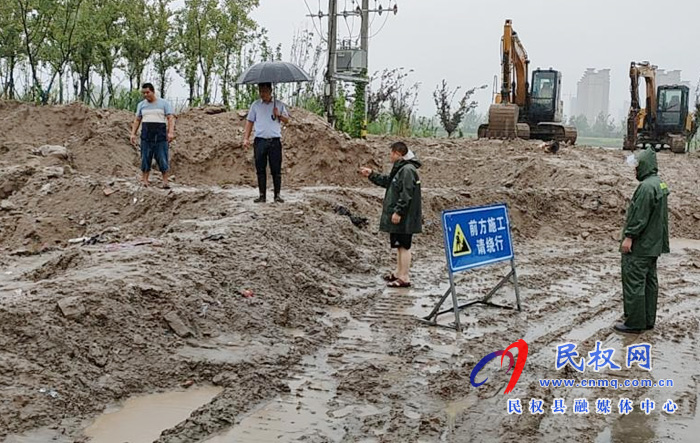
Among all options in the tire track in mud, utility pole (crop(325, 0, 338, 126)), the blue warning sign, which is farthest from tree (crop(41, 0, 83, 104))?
the tire track in mud

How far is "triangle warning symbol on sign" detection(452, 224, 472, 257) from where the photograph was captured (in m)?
7.79

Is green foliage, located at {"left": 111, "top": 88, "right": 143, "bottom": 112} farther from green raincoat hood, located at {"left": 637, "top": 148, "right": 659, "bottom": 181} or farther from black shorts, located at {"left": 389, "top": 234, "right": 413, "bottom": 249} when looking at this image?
green raincoat hood, located at {"left": 637, "top": 148, "right": 659, "bottom": 181}

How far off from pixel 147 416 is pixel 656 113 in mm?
30769

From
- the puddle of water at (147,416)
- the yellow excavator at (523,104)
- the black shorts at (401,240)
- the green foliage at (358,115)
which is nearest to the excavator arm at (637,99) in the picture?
the yellow excavator at (523,104)

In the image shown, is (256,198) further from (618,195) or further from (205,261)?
(618,195)

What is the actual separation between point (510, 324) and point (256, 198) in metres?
5.18

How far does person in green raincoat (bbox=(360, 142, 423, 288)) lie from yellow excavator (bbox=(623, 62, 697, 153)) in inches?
988

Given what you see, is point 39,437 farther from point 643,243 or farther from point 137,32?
point 137,32

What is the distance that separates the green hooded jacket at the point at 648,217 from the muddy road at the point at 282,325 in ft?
2.93

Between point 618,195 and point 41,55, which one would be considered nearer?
point 618,195

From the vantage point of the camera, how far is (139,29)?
935 inches

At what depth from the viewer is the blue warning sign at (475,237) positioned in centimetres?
773

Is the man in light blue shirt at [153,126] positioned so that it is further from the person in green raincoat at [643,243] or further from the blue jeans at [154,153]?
the person in green raincoat at [643,243]

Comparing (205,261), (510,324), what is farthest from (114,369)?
(510,324)
